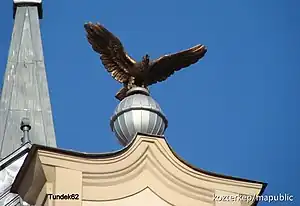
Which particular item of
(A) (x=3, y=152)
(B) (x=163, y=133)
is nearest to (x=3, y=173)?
(A) (x=3, y=152)

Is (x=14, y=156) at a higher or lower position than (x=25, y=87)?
lower

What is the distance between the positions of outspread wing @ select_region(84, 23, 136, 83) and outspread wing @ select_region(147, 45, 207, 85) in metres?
0.48

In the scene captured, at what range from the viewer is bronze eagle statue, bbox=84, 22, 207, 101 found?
17.7 metres

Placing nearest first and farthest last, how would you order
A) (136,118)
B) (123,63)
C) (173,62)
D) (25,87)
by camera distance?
(136,118), (123,63), (173,62), (25,87)

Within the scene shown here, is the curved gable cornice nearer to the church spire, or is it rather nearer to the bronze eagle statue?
the bronze eagle statue

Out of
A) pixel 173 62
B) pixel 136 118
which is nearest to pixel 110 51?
pixel 173 62

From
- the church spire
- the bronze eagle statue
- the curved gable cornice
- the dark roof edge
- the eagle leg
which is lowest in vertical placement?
the curved gable cornice

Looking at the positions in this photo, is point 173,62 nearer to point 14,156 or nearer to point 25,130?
point 14,156

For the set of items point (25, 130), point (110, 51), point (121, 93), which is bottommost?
point (121, 93)

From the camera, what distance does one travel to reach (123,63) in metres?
17.9

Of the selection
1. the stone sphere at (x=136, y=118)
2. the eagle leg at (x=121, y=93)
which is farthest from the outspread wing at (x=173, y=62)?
the stone sphere at (x=136, y=118)

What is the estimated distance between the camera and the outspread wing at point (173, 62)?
1814 cm

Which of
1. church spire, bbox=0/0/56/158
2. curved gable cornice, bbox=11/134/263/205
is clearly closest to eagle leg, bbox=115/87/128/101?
curved gable cornice, bbox=11/134/263/205

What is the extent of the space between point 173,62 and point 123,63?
1031mm
